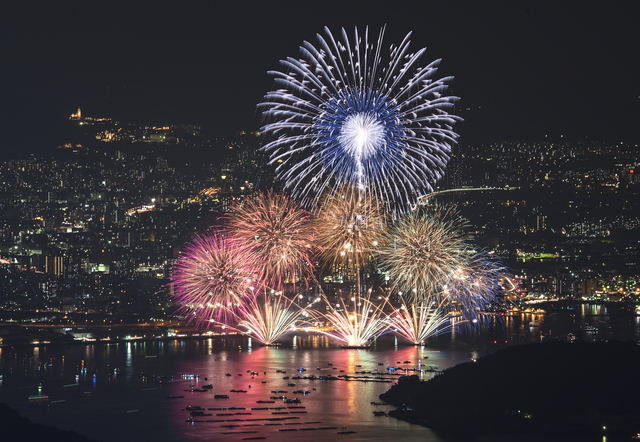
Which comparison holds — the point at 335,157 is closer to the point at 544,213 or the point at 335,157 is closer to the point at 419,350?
the point at 419,350

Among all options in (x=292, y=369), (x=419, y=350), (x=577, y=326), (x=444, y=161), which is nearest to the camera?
(x=444, y=161)

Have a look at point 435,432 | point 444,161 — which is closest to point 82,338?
point 435,432

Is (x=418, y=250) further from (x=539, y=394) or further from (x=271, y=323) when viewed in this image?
(x=271, y=323)

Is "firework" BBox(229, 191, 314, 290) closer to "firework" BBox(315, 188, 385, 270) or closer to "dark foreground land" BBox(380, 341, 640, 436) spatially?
"firework" BBox(315, 188, 385, 270)

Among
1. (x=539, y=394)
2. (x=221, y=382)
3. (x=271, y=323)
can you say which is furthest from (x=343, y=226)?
(x=271, y=323)

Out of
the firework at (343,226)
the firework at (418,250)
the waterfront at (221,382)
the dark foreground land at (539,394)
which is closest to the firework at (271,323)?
the waterfront at (221,382)

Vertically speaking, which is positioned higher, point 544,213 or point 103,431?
point 544,213

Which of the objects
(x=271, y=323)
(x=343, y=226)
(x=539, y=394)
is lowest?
(x=539, y=394)
